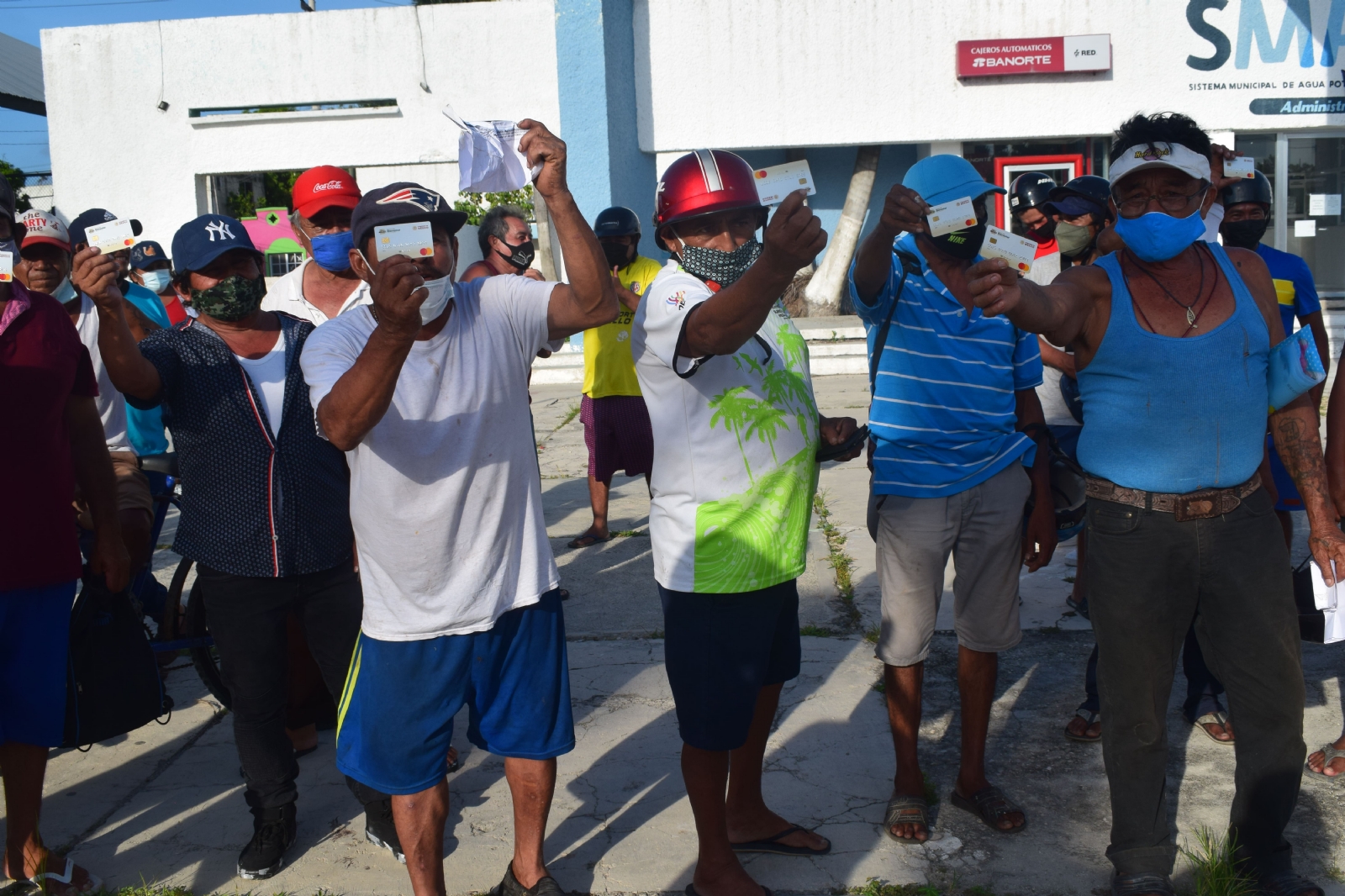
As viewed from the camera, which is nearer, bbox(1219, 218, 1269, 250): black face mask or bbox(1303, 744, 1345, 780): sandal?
bbox(1303, 744, 1345, 780): sandal

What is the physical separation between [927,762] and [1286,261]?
7.57 feet

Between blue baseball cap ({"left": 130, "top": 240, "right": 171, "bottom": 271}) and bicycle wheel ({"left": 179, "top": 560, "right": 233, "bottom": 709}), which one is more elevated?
blue baseball cap ({"left": 130, "top": 240, "right": 171, "bottom": 271})

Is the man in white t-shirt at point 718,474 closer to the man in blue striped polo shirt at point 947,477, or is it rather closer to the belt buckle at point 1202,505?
the man in blue striped polo shirt at point 947,477

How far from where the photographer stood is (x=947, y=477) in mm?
3281

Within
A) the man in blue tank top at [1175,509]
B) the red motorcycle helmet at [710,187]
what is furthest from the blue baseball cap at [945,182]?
the red motorcycle helmet at [710,187]

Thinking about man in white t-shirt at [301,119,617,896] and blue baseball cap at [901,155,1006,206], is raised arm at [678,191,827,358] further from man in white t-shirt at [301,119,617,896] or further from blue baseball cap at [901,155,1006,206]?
blue baseball cap at [901,155,1006,206]

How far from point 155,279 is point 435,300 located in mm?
4751

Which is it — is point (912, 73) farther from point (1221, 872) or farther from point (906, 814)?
point (1221, 872)

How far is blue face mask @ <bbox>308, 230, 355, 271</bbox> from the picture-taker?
13.8ft

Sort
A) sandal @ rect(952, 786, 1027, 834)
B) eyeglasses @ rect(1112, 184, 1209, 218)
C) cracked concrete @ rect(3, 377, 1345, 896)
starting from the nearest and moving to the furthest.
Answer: eyeglasses @ rect(1112, 184, 1209, 218) < cracked concrete @ rect(3, 377, 1345, 896) < sandal @ rect(952, 786, 1027, 834)

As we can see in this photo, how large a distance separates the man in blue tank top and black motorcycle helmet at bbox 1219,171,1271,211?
1308 mm

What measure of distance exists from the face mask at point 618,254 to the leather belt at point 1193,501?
4100mm

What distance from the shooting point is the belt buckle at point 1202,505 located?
9.18ft

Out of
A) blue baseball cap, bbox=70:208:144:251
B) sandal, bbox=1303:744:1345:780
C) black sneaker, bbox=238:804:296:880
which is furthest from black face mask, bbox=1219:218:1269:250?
blue baseball cap, bbox=70:208:144:251
